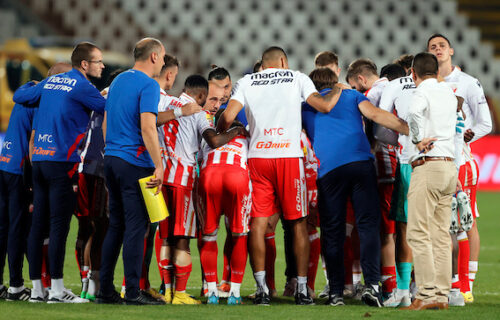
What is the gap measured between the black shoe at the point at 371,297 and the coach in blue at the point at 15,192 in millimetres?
2646

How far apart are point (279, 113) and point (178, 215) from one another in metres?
1.12

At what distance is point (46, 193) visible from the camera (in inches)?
245

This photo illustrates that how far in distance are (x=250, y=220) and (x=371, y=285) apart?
108cm

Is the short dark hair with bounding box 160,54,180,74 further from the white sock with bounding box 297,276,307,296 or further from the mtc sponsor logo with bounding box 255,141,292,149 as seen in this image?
the white sock with bounding box 297,276,307,296

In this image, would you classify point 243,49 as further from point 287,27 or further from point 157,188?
point 157,188

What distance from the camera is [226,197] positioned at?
638 centimetres

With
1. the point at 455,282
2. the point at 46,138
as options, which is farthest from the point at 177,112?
the point at 455,282

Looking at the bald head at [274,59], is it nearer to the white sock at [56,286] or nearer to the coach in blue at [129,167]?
the coach in blue at [129,167]

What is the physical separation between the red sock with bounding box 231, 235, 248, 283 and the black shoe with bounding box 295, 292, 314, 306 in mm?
453

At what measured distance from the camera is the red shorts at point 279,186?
6254 millimetres

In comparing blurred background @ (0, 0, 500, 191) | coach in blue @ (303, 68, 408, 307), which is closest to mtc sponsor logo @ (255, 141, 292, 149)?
coach in blue @ (303, 68, 408, 307)

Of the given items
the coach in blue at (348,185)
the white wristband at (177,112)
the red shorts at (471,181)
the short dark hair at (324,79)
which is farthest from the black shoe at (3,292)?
the red shorts at (471,181)

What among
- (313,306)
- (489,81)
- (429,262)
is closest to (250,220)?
(313,306)

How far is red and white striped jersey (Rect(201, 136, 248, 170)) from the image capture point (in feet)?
21.1
